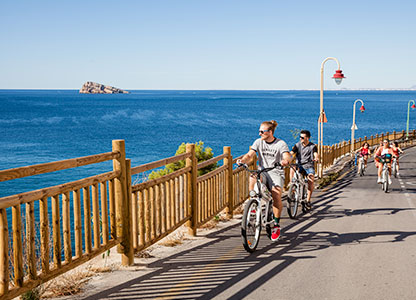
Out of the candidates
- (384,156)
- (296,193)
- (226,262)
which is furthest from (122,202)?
(384,156)

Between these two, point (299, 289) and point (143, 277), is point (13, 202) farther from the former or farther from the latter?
point (299, 289)

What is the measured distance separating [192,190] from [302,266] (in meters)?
2.38

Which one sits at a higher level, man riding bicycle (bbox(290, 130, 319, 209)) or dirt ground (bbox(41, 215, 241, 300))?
man riding bicycle (bbox(290, 130, 319, 209))

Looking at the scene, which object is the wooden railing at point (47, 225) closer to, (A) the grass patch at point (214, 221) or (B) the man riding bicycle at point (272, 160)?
(B) the man riding bicycle at point (272, 160)

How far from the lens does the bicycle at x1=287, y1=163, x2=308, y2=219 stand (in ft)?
31.8

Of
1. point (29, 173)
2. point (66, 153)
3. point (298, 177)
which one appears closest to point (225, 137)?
point (66, 153)

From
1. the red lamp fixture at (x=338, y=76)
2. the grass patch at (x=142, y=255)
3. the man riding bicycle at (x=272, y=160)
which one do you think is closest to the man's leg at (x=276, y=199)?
the man riding bicycle at (x=272, y=160)

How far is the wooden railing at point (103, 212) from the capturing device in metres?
4.16

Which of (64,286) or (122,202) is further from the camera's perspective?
(122,202)

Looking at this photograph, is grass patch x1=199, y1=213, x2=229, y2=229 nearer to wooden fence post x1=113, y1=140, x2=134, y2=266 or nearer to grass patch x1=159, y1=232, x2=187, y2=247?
grass patch x1=159, y1=232, x2=187, y2=247

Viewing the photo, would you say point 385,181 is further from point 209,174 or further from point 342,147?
point 342,147

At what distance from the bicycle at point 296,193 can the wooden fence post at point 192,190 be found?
99.1 inches

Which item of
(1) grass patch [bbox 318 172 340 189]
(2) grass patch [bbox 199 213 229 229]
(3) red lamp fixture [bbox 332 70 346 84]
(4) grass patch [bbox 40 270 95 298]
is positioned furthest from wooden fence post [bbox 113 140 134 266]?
(3) red lamp fixture [bbox 332 70 346 84]

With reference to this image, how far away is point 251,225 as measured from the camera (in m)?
6.97
